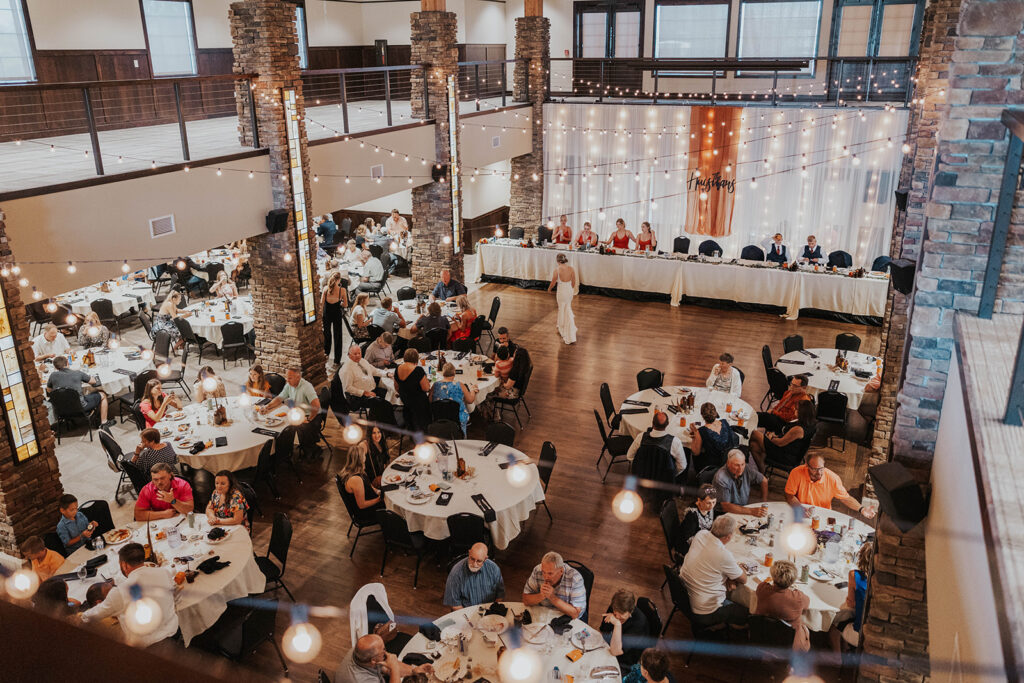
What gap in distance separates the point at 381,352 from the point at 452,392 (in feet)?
4.41

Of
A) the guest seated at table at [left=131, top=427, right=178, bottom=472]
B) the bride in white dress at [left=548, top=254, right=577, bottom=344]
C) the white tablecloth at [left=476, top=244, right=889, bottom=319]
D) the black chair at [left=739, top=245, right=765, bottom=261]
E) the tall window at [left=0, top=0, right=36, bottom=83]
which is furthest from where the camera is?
the black chair at [left=739, top=245, right=765, bottom=261]

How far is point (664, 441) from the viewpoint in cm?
729

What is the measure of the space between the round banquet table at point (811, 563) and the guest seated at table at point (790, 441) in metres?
1.28

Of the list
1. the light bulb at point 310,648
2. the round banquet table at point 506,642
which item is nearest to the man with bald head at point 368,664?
the round banquet table at point 506,642

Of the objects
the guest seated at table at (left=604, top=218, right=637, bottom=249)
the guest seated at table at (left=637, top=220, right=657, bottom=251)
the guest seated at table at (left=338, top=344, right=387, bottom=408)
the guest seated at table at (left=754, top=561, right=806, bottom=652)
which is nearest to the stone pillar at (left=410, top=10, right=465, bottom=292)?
the guest seated at table at (left=604, top=218, right=637, bottom=249)

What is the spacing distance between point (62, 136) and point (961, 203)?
39.6 ft

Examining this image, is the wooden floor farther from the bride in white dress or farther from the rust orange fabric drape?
the rust orange fabric drape

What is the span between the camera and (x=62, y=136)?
1153 cm

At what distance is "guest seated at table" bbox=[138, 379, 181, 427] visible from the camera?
26.6ft

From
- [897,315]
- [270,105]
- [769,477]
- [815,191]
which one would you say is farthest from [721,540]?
Result: [815,191]

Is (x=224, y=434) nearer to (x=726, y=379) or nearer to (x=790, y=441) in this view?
A: (x=726, y=379)

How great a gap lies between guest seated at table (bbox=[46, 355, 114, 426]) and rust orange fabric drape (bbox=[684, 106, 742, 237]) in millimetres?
11641

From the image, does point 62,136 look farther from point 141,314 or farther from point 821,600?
point 821,600

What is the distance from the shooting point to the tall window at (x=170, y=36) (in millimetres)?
13133
